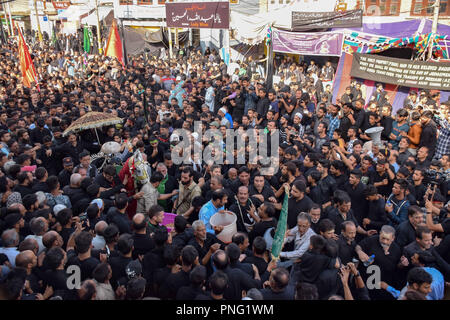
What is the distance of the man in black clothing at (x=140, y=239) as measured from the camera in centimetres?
374

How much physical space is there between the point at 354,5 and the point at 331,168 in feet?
37.6

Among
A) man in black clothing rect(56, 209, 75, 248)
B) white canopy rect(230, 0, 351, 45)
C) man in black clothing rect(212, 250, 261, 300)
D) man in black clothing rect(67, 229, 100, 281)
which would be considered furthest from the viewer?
white canopy rect(230, 0, 351, 45)

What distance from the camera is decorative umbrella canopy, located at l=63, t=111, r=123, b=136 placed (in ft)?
22.7

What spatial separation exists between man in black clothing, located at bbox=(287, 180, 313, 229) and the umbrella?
4.56 metres

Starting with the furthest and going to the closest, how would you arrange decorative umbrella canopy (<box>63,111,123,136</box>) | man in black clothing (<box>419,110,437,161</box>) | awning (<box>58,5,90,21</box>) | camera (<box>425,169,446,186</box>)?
awning (<box>58,5,90,21</box>) < decorative umbrella canopy (<box>63,111,123,136</box>) < man in black clothing (<box>419,110,437,161</box>) < camera (<box>425,169,446,186</box>)

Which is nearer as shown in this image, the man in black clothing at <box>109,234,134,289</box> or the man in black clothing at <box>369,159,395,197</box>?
the man in black clothing at <box>109,234,134,289</box>

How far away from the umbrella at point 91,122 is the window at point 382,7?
11.8 meters

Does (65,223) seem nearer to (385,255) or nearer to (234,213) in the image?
(234,213)

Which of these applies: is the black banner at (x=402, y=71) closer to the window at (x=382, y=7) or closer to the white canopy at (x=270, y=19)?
the white canopy at (x=270, y=19)

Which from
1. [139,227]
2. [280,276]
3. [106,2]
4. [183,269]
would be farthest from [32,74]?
[106,2]

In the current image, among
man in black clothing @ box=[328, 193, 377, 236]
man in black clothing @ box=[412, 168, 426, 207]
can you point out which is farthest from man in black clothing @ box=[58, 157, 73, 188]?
man in black clothing @ box=[412, 168, 426, 207]

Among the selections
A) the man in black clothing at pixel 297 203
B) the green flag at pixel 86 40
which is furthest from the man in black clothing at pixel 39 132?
the green flag at pixel 86 40

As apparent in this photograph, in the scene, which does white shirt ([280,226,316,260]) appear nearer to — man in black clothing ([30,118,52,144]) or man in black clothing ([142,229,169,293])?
man in black clothing ([142,229,169,293])

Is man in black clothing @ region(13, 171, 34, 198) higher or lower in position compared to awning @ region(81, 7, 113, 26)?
lower
